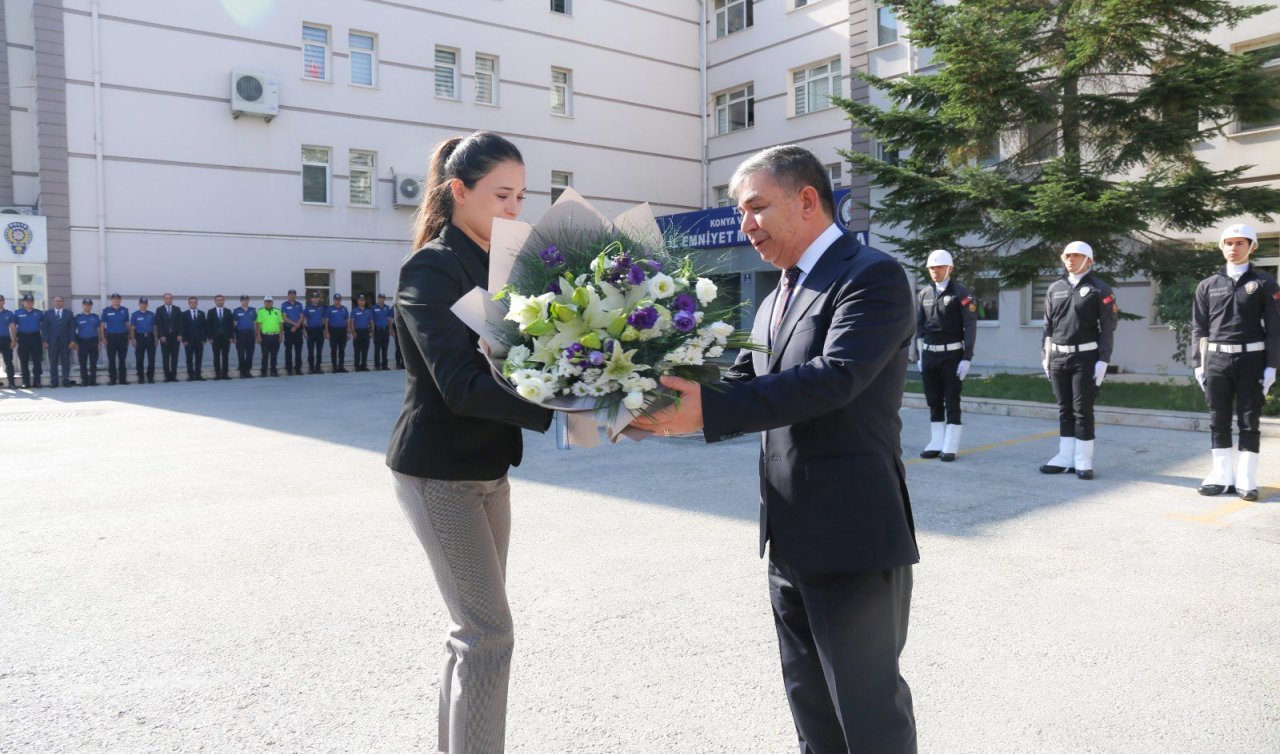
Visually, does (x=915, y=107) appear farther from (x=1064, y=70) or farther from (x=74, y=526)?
(x=74, y=526)

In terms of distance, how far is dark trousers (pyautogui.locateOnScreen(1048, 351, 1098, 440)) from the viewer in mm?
8148

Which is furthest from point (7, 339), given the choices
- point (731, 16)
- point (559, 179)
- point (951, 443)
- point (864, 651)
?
point (731, 16)

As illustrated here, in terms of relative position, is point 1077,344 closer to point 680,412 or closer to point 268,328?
point 680,412

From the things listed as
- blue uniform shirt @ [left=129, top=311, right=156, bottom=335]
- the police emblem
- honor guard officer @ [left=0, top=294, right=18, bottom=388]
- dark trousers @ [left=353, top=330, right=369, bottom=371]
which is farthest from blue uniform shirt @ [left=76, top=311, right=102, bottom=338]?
dark trousers @ [left=353, top=330, right=369, bottom=371]

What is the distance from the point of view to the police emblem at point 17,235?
838 inches

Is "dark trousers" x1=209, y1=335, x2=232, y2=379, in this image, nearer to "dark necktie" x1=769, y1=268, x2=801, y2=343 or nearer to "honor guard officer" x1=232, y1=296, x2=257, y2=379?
"honor guard officer" x1=232, y1=296, x2=257, y2=379

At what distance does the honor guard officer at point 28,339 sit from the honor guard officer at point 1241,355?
2090 cm

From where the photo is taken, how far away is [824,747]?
258 centimetres

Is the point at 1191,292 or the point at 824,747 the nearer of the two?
the point at 824,747

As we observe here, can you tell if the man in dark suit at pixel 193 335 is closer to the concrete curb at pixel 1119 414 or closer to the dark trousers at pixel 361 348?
the dark trousers at pixel 361 348

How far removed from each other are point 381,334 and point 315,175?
197 inches

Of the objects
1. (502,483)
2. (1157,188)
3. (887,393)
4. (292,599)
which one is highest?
(1157,188)

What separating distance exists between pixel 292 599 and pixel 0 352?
19369 millimetres

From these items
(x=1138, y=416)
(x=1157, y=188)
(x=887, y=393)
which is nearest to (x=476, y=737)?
(x=887, y=393)
